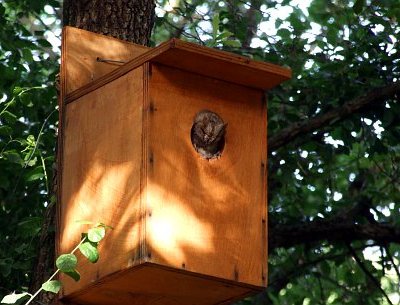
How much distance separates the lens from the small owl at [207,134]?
151 inches

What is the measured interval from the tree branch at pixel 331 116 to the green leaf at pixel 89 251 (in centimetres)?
281

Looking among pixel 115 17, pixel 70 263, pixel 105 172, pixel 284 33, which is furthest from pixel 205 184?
pixel 284 33

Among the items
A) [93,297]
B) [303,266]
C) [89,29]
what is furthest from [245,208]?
[303,266]

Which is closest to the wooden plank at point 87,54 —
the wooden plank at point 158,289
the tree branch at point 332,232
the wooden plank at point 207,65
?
the wooden plank at point 207,65

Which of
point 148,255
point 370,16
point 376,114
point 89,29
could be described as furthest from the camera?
point 370,16

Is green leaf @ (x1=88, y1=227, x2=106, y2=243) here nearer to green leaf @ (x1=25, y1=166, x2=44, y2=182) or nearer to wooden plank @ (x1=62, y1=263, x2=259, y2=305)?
wooden plank @ (x1=62, y1=263, x2=259, y2=305)

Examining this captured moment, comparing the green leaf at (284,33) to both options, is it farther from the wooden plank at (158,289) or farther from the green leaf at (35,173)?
the wooden plank at (158,289)

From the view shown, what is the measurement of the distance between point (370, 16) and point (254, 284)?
305 centimetres

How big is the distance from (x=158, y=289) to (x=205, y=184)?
0.35 metres

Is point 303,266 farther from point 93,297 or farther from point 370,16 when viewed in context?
point 93,297

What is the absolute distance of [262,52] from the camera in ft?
22.4

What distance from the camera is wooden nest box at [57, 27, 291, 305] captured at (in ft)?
11.9

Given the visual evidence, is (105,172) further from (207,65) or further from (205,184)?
(207,65)

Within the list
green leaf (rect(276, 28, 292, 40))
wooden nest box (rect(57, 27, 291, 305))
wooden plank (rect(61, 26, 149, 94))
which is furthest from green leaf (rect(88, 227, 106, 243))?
green leaf (rect(276, 28, 292, 40))
